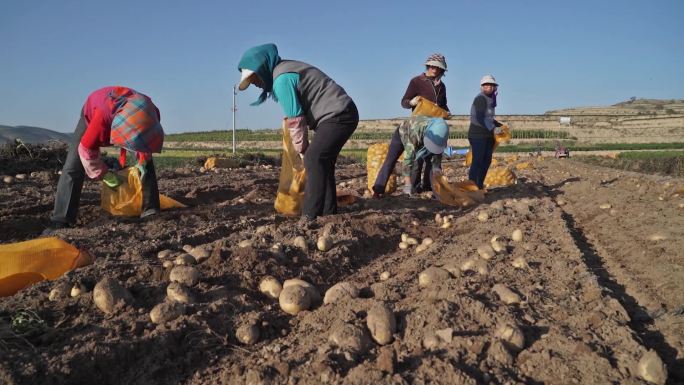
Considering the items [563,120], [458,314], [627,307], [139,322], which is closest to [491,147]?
[627,307]

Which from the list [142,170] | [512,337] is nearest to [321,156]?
[142,170]

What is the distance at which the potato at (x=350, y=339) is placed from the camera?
67.9 inches

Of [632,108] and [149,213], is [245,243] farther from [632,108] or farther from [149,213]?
[632,108]

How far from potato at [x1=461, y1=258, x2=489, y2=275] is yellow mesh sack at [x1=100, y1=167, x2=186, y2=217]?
301cm

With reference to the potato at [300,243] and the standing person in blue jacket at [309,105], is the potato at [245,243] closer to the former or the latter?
the potato at [300,243]

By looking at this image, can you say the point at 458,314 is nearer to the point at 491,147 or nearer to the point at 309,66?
the point at 309,66

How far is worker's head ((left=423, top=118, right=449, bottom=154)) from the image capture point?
17.1 feet

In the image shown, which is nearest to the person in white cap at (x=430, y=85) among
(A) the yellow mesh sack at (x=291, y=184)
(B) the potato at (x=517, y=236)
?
(A) the yellow mesh sack at (x=291, y=184)

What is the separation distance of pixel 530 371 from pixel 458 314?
15.5 inches

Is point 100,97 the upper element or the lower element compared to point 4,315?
upper

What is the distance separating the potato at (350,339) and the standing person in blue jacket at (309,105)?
80.4 inches

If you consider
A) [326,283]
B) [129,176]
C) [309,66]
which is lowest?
[326,283]

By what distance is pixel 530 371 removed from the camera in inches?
62.8

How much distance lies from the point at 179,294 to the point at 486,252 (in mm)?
1718
